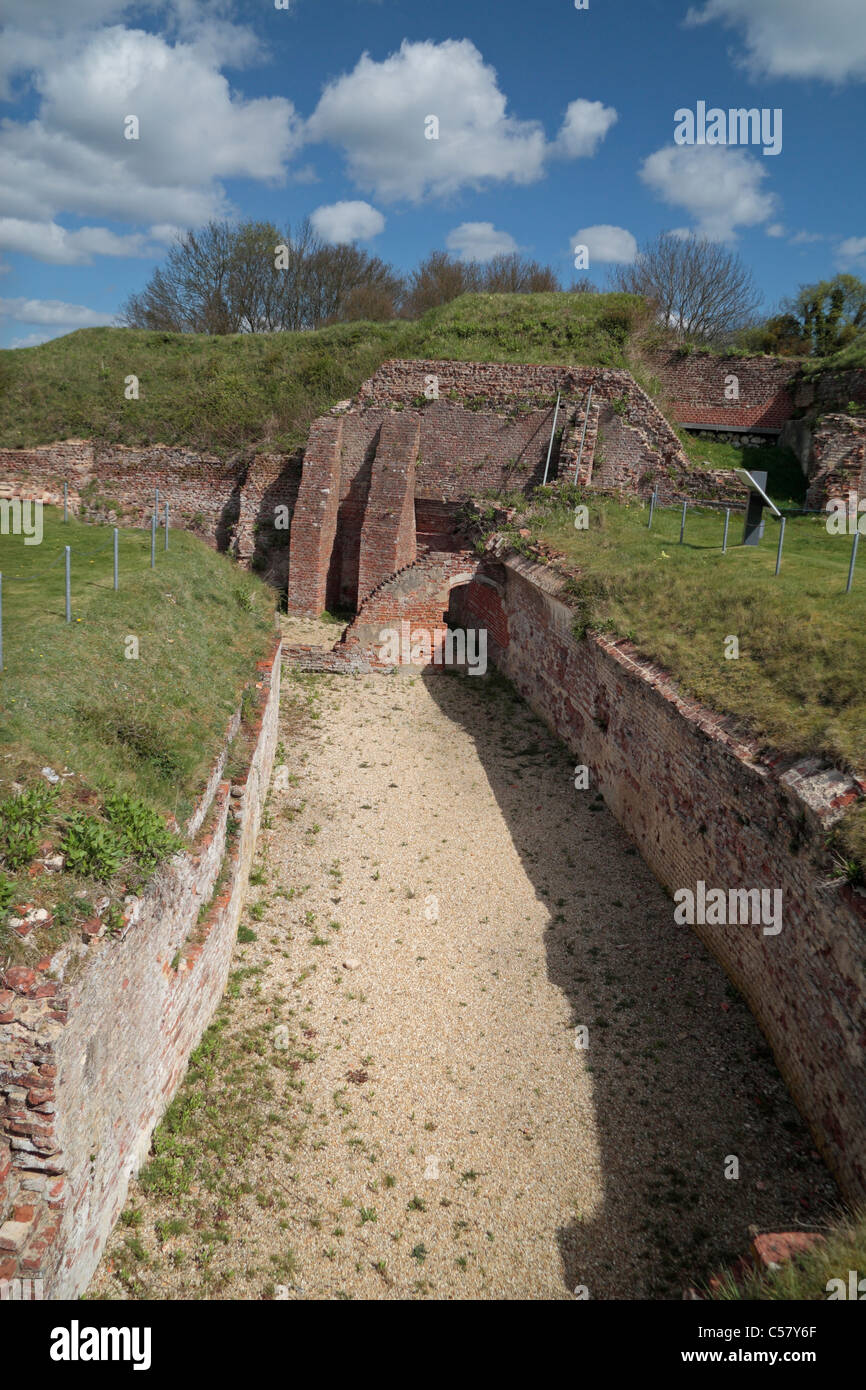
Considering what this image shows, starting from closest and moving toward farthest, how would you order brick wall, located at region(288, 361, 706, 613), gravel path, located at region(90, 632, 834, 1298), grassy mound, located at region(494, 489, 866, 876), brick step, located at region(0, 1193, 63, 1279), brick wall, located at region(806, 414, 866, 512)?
brick step, located at region(0, 1193, 63, 1279) < gravel path, located at region(90, 632, 834, 1298) < grassy mound, located at region(494, 489, 866, 876) < brick wall, located at region(806, 414, 866, 512) < brick wall, located at region(288, 361, 706, 613)

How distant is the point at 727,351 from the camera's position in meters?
25.7

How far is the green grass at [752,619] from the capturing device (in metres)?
7.84

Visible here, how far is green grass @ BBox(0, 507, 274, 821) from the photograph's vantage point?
6961 mm

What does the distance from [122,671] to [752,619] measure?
7.61 meters

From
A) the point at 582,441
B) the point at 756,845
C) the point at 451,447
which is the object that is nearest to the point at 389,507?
the point at 451,447

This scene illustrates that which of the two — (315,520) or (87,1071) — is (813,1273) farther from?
(315,520)

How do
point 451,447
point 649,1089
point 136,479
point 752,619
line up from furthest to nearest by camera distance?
point 136,479
point 451,447
point 752,619
point 649,1089

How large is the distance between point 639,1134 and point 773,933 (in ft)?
6.85

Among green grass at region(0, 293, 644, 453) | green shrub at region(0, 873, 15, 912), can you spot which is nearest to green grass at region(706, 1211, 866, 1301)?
green shrub at region(0, 873, 15, 912)

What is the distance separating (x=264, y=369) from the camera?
2670cm

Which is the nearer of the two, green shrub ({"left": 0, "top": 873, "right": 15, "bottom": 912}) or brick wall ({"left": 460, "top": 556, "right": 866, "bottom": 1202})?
green shrub ({"left": 0, "top": 873, "right": 15, "bottom": 912})

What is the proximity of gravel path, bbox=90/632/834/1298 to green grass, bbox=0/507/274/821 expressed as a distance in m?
2.33

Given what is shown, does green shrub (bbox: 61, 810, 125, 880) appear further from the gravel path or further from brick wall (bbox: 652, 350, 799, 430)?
brick wall (bbox: 652, 350, 799, 430)

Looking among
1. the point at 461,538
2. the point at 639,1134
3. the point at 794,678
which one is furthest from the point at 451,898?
the point at 461,538
